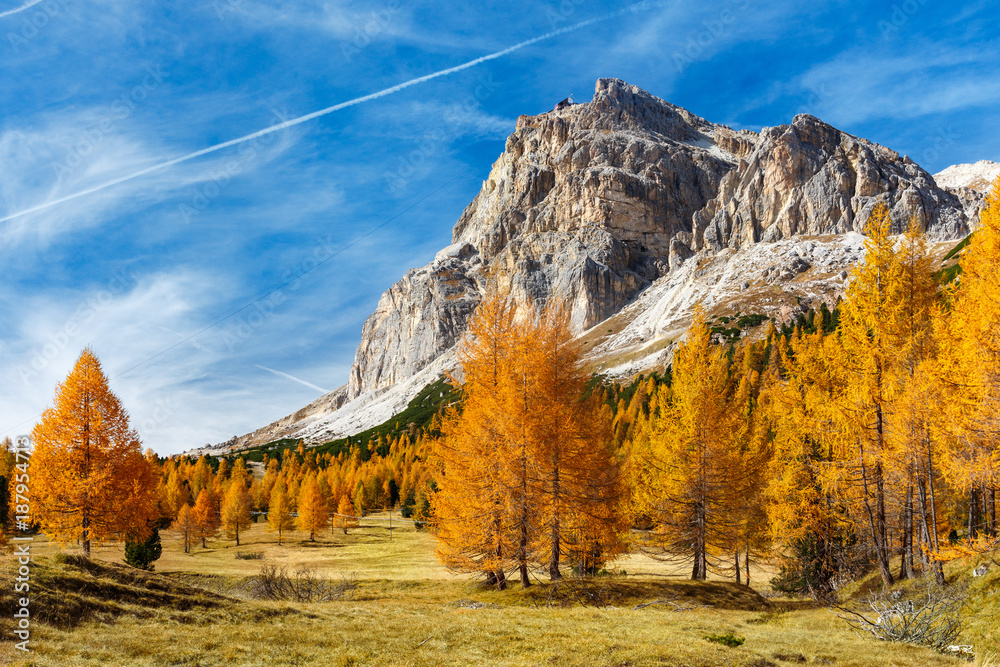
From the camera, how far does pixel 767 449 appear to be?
2862 centimetres

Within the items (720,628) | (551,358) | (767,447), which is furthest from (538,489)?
(767,447)

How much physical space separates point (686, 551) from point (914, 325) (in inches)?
530

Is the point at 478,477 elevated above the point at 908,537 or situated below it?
above

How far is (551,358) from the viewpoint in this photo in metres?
20.5

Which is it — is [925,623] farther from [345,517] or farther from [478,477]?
[345,517]

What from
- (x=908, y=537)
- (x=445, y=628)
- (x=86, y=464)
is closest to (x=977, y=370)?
(x=908, y=537)

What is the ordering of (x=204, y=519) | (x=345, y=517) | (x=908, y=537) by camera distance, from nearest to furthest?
(x=908, y=537), (x=204, y=519), (x=345, y=517)

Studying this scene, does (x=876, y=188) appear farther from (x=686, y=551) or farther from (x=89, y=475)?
(x=89, y=475)

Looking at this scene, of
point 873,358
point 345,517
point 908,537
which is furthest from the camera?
point 345,517

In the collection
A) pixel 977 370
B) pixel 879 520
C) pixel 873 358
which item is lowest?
pixel 879 520

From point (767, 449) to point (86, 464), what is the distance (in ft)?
110

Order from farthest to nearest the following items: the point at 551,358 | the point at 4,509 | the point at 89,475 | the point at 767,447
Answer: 1. the point at 4,509
2. the point at 767,447
3. the point at 89,475
4. the point at 551,358

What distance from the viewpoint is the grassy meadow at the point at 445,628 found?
10.6m

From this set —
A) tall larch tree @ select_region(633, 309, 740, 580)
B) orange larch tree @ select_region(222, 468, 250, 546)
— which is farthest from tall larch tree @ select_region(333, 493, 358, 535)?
tall larch tree @ select_region(633, 309, 740, 580)
